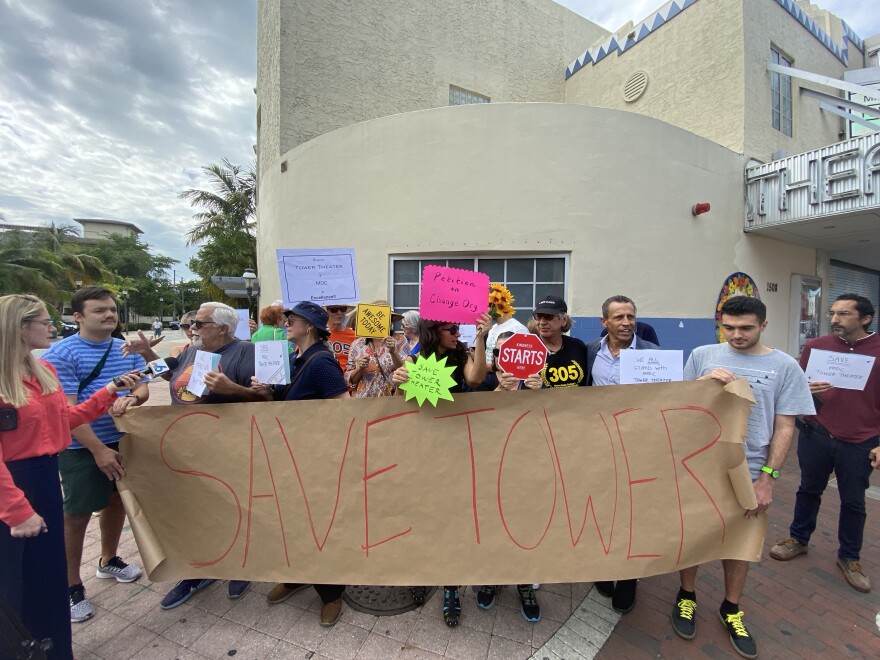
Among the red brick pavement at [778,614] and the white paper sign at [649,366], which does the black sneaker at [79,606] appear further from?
the white paper sign at [649,366]

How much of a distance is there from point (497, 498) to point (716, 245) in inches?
311

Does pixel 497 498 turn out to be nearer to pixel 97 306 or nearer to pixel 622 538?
pixel 622 538

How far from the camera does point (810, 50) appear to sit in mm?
9445

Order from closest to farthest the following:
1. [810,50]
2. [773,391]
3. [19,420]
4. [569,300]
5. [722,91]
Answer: [19,420], [773,391], [569,300], [722,91], [810,50]

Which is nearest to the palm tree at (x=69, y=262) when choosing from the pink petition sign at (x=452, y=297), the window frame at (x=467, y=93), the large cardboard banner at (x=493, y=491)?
the window frame at (x=467, y=93)

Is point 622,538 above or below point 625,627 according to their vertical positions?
above

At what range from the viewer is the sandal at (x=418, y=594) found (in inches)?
97.9

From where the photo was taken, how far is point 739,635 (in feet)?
7.14

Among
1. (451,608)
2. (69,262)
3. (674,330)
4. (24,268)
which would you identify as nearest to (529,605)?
(451,608)

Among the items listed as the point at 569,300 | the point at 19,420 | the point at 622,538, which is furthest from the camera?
the point at 569,300

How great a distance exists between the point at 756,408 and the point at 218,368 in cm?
313

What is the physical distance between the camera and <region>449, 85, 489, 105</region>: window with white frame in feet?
37.1

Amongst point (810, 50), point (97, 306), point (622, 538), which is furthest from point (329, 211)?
point (810, 50)

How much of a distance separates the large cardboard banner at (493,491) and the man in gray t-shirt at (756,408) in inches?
11.0
